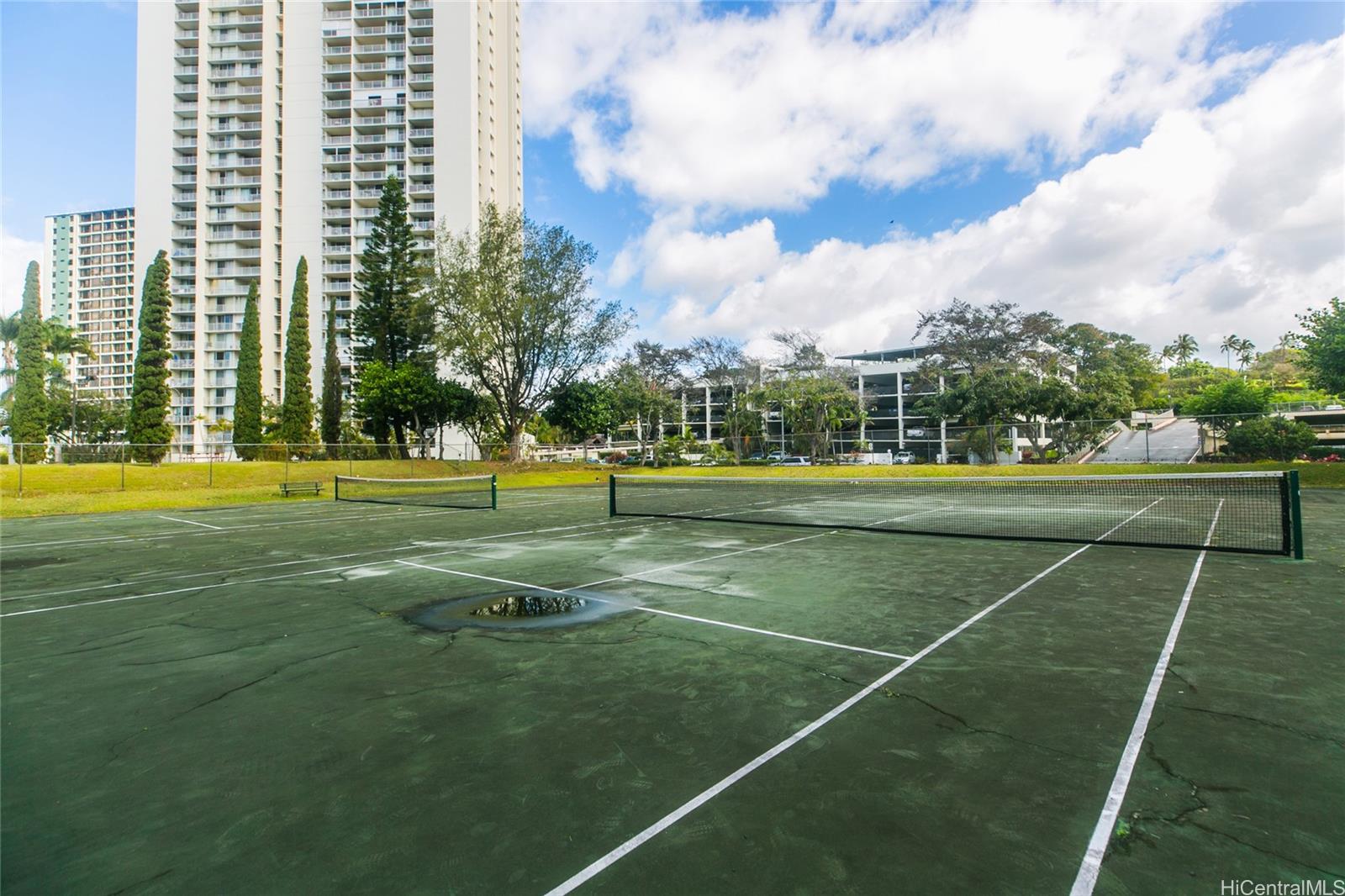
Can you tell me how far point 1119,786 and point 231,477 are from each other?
3723 centimetres

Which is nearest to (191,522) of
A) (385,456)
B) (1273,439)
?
(385,456)

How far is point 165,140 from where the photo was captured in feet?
249

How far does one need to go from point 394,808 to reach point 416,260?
2254 inches

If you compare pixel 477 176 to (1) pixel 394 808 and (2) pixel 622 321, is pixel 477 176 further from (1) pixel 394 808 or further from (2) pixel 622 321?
(1) pixel 394 808

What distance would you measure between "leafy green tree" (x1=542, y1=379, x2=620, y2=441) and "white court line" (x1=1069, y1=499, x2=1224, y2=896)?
42478 millimetres

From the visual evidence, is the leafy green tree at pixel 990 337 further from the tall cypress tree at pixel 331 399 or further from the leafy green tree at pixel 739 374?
the tall cypress tree at pixel 331 399

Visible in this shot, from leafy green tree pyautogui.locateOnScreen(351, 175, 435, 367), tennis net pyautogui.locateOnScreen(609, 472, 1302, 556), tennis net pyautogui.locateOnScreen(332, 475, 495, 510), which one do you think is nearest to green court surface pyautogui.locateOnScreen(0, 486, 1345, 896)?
tennis net pyautogui.locateOnScreen(609, 472, 1302, 556)

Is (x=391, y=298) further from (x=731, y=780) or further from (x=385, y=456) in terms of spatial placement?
(x=731, y=780)

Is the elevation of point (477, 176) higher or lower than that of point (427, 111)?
lower

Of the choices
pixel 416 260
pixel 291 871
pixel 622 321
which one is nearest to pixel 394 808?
pixel 291 871

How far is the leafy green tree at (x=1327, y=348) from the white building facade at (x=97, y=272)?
8103 inches

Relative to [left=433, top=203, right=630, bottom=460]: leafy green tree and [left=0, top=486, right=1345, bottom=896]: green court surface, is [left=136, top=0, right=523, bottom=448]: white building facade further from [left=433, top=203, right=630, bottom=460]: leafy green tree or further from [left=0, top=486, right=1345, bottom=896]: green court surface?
[left=0, top=486, right=1345, bottom=896]: green court surface

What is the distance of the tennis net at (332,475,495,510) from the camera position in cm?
2383

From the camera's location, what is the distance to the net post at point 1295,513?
9.55 metres
